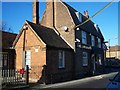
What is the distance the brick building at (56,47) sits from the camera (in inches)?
920

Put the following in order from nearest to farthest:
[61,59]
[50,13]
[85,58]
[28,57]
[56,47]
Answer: [56,47], [28,57], [61,59], [50,13], [85,58]

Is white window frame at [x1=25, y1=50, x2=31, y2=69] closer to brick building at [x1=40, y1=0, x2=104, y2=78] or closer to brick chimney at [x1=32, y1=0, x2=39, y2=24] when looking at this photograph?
brick chimney at [x1=32, y1=0, x2=39, y2=24]

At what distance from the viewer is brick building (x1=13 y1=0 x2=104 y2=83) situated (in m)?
23.4

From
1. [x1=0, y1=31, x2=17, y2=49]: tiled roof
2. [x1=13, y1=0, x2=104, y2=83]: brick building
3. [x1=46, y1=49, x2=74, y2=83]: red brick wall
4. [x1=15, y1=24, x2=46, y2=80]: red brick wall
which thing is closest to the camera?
[x1=15, y1=24, x2=46, y2=80]: red brick wall

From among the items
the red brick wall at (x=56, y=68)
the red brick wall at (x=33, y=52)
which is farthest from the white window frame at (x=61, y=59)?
the red brick wall at (x=33, y=52)

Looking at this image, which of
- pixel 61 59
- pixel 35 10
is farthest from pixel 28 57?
pixel 35 10

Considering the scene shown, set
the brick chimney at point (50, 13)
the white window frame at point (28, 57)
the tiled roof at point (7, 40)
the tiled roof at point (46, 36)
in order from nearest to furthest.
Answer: the tiled roof at point (46, 36) → the white window frame at point (28, 57) → the tiled roof at point (7, 40) → the brick chimney at point (50, 13)

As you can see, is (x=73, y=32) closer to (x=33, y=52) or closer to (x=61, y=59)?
Result: (x=61, y=59)

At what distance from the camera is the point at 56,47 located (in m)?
24.2

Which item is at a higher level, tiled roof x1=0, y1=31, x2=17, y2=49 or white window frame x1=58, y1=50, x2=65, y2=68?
tiled roof x1=0, y1=31, x2=17, y2=49

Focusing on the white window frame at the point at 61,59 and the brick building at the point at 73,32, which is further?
the brick building at the point at 73,32

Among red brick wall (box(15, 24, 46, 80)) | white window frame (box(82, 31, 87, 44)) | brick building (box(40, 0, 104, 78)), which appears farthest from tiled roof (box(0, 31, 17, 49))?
white window frame (box(82, 31, 87, 44))

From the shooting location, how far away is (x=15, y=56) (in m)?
26.6

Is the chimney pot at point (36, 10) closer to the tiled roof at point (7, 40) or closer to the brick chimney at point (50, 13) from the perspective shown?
the brick chimney at point (50, 13)
